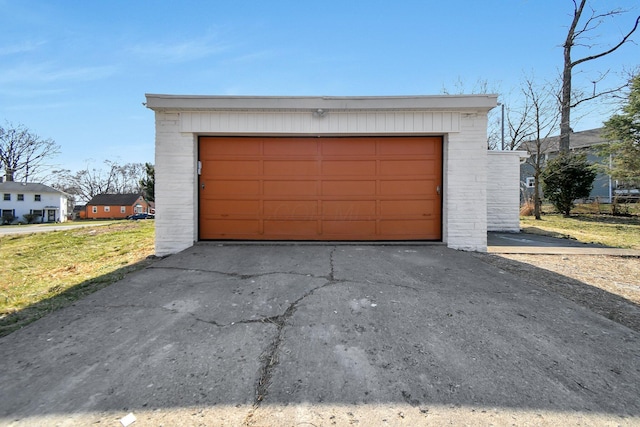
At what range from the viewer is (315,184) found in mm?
5785

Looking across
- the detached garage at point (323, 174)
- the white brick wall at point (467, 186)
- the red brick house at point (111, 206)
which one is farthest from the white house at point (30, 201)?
the white brick wall at point (467, 186)

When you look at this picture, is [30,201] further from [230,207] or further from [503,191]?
[503,191]

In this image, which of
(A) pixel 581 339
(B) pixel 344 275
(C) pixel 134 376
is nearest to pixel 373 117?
(B) pixel 344 275

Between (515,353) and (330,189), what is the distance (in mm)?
4034

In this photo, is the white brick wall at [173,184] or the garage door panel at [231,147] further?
the garage door panel at [231,147]

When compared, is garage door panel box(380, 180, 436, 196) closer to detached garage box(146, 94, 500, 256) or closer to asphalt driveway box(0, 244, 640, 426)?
detached garage box(146, 94, 500, 256)

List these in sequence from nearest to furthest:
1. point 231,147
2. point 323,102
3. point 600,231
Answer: point 323,102 < point 231,147 < point 600,231

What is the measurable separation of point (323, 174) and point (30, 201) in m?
53.3

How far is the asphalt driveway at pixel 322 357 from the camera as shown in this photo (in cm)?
170

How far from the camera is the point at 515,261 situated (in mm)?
5016

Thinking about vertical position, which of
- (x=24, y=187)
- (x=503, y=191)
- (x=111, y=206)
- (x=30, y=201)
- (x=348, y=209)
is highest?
(x=24, y=187)

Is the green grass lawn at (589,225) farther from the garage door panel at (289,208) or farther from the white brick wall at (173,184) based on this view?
the white brick wall at (173,184)

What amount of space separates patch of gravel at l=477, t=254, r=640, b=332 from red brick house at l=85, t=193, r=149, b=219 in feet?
180

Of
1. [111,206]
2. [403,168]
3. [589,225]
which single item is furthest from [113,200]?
[589,225]
